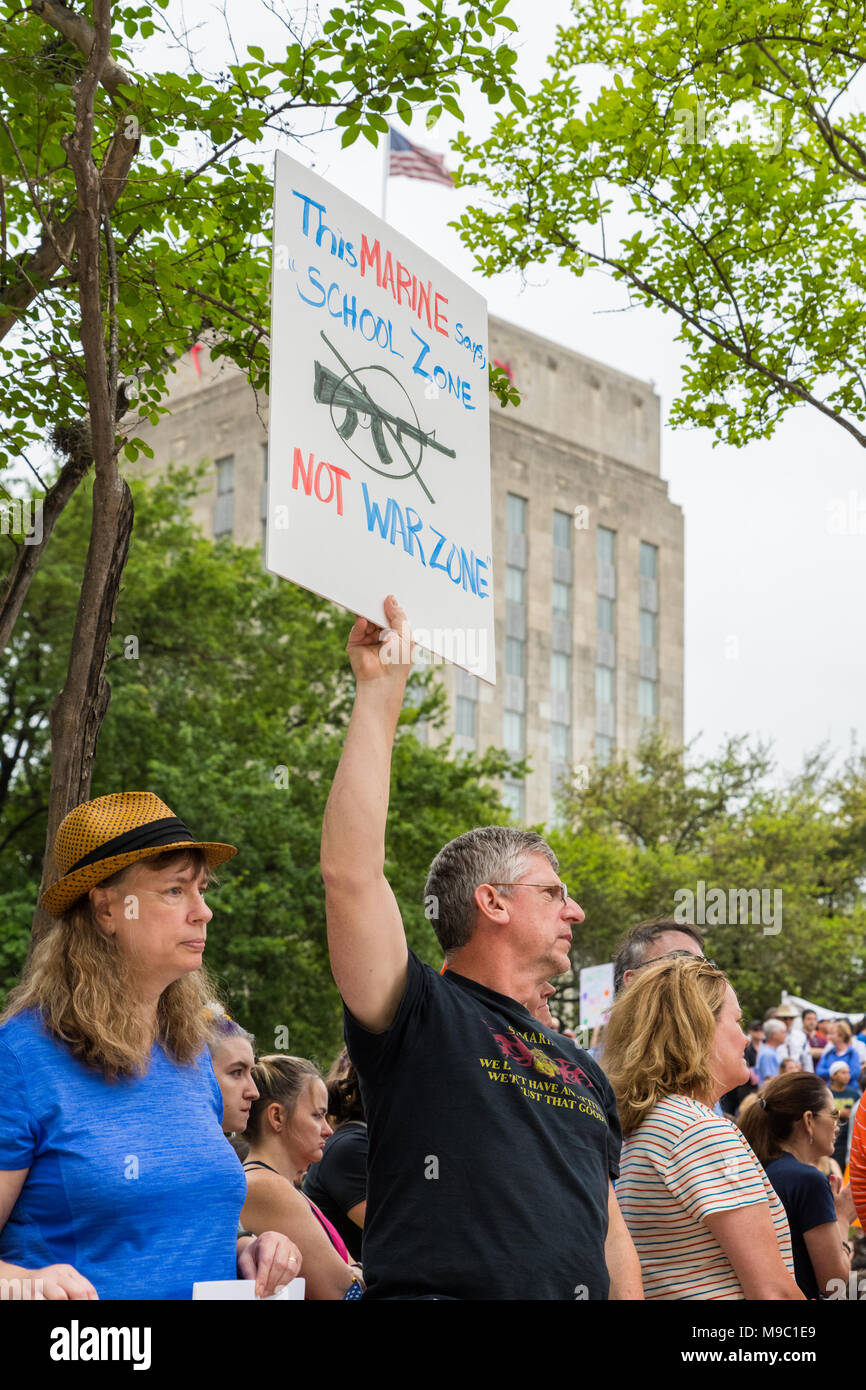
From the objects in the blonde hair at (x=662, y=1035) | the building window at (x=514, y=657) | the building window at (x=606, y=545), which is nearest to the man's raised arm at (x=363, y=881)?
the blonde hair at (x=662, y=1035)

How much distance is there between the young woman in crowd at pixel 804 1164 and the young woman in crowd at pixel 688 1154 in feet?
3.42

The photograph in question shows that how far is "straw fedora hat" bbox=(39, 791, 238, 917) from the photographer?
314 centimetres

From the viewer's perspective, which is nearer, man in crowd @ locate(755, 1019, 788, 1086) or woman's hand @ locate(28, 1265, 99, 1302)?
woman's hand @ locate(28, 1265, 99, 1302)

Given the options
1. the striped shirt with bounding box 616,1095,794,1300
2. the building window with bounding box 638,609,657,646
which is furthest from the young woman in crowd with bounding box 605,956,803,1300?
the building window with bounding box 638,609,657,646

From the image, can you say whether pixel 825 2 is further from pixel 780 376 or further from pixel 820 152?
pixel 780 376

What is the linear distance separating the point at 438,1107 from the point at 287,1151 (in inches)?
95.2

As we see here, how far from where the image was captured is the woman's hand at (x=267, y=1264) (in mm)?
3053

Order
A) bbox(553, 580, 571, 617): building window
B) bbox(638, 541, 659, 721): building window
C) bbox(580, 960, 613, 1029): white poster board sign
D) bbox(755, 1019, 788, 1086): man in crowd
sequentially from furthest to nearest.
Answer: bbox(638, 541, 659, 721): building window
bbox(553, 580, 571, 617): building window
bbox(755, 1019, 788, 1086): man in crowd
bbox(580, 960, 613, 1029): white poster board sign

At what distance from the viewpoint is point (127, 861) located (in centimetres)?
315

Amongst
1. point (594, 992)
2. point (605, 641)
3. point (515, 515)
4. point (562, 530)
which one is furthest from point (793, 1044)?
point (605, 641)

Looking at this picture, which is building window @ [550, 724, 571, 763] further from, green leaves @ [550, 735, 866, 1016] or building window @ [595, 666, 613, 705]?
green leaves @ [550, 735, 866, 1016]

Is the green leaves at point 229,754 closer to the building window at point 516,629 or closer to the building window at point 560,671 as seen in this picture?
the building window at point 516,629

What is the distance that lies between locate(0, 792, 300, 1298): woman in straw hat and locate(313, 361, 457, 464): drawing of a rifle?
97 centimetres
